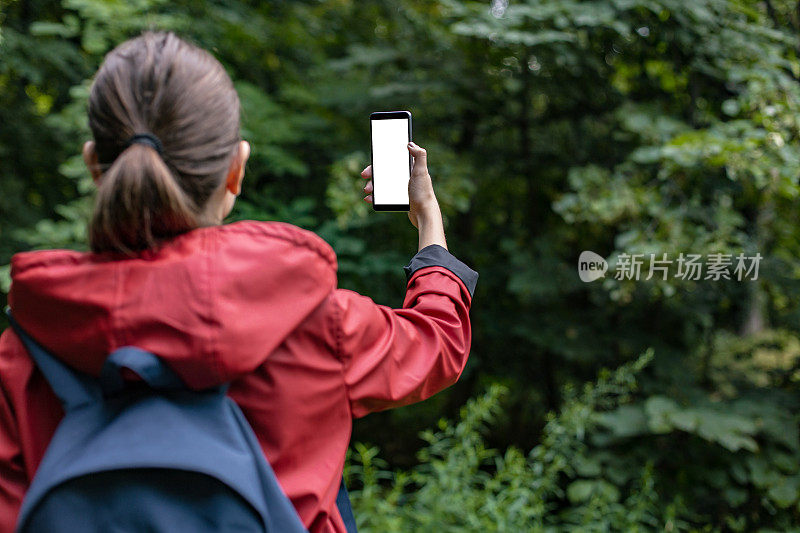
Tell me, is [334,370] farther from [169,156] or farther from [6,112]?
[6,112]

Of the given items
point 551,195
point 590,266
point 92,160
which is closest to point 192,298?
point 92,160

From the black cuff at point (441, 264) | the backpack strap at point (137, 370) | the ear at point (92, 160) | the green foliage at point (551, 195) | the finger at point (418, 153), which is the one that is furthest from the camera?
the green foliage at point (551, 195)

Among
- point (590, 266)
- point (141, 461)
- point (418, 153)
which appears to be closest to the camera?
point (141, 461)

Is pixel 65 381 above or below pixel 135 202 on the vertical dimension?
below

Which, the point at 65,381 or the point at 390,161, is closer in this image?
the point at 65,381

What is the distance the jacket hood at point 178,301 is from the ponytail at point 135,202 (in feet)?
0.09

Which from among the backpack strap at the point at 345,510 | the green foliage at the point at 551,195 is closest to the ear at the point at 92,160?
the backpack strap at the point at 345,510

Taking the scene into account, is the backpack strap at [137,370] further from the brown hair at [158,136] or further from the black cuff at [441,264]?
the black cuff at [441,264]

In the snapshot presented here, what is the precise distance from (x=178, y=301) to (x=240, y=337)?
0.09 meters

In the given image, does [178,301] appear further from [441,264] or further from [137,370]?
[441,264]

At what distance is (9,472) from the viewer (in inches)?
34.5

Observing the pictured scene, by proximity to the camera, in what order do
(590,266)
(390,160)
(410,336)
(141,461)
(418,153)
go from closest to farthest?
(141,461) < (410,336) < (418,153) < (390,160) < (590,266)

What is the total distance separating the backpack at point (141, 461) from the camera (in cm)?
77

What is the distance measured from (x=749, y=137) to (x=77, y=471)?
305 cm
